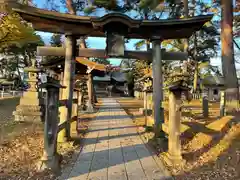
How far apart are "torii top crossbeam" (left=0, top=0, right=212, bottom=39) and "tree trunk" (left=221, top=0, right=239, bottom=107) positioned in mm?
2684

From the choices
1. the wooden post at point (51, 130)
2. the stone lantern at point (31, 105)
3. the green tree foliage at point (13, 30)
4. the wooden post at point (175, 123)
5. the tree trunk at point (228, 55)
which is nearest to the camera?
the wooden post at point (51, 130)

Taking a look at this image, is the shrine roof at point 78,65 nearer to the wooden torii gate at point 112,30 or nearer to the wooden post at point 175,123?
the wooden torii gate at point 112,30

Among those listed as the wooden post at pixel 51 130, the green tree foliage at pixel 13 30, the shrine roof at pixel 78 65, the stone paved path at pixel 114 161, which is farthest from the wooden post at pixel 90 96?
the wooden post at pixel 51 130

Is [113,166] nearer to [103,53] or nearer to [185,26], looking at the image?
[103,53]

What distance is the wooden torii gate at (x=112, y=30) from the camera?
6.40 metres

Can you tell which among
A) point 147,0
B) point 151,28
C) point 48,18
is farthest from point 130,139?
point 147,0

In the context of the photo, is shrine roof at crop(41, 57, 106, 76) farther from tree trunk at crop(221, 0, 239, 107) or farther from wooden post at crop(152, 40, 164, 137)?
tree trunk at crop(221, 0, 239, 107)

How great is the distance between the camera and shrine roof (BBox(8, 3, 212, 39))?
6.34 meters

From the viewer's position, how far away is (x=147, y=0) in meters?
17.1

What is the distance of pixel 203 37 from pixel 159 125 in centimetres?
3019

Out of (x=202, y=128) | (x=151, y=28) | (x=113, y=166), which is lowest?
(x=113, y=166)

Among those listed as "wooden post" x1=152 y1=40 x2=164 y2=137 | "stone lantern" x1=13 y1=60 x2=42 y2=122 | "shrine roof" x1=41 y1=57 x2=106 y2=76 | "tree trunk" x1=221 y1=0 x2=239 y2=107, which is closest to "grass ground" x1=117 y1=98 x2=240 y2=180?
"wooden post" x1=152 y1=40 x2=164 y2=137

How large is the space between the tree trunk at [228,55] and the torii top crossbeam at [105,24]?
8.81 feet

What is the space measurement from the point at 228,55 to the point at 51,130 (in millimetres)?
A: 7111
